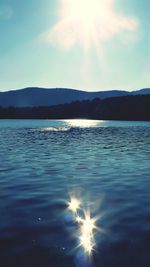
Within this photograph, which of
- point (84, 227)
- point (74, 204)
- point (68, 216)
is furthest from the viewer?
point (74, 204)

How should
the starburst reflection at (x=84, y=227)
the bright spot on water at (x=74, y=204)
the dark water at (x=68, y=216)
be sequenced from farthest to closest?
the bright spot on water at (x=74, y=204), the starburst reflection at (x=84, y=227), the dark water at (x=68, y=216)

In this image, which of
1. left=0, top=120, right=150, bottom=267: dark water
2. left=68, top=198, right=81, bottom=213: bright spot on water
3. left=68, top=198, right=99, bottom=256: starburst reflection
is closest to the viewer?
left=0, top=120, right=150, bottom=267: dark water

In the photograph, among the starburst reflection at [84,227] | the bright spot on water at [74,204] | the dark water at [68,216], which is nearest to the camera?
the dark water at [68,216]

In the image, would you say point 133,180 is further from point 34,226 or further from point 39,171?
point 34,226

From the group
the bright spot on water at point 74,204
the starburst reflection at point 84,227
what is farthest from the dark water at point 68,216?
the bright spot on water at point 74,204

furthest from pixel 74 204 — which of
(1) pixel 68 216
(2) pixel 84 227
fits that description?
(2) pixel 84 227

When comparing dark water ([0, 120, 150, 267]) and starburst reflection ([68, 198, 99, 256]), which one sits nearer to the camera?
dark water ([0, 120, 150, 267])

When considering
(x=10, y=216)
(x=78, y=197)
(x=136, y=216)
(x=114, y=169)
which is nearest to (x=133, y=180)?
(x=114, y=169)

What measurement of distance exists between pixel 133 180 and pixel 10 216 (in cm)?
1158

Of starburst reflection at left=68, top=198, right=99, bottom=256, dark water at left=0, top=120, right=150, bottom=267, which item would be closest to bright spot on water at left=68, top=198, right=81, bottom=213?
starburst reflection at left=68, top=198, right=99, bottom=256

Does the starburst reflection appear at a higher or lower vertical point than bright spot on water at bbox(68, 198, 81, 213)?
higher

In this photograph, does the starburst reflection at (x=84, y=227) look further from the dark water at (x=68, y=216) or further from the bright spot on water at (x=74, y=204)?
the dark water at (x=68, y=216)

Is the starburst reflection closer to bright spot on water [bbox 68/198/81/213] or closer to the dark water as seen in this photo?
bright spot on water [bbox 68/198/81/213]

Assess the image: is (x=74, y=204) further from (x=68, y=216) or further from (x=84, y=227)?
(x=84, y=227)
